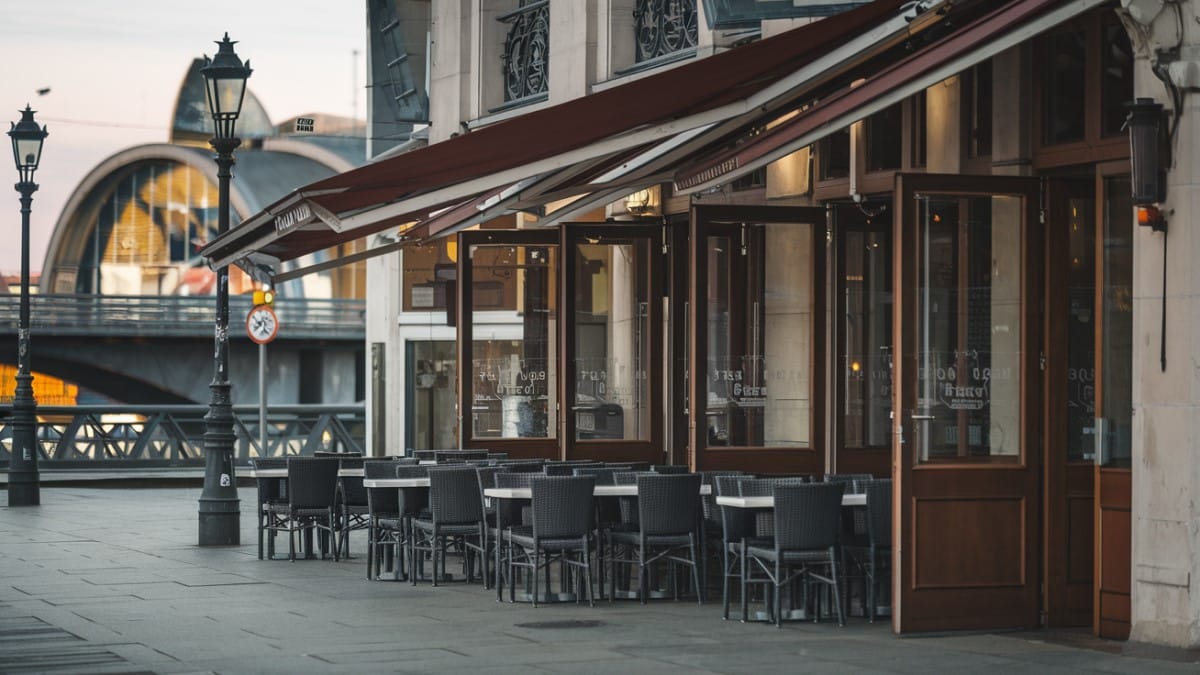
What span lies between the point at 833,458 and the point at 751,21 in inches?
137

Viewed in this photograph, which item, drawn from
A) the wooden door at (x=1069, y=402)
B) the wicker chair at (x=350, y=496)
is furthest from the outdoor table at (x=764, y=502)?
the wicker chair at (x=350, y=496)

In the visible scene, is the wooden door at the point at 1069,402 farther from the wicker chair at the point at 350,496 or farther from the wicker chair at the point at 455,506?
the wicker chair at the point at 350,496

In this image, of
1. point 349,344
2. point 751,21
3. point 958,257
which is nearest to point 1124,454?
point 958,257

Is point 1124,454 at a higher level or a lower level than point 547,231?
lower

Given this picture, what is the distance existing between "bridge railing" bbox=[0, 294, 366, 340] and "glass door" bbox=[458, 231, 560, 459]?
4511 centimetres

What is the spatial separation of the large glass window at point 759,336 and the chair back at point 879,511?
9.35 feet

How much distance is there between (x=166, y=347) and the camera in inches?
2480

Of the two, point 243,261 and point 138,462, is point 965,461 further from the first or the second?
point 138,462

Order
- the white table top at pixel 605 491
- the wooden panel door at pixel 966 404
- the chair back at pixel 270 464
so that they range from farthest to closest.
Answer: the chair back at pixel 270 464 → the white table top at pixel 605 491 → the wooden panel door at pixel 966 404

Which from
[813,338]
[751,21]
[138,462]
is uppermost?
[751,21]

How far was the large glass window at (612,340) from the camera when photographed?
17.2 m

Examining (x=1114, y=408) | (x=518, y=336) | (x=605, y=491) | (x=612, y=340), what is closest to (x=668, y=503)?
(x=605, y=491)

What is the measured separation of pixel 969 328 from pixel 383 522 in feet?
18.0

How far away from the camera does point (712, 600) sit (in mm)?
13422
